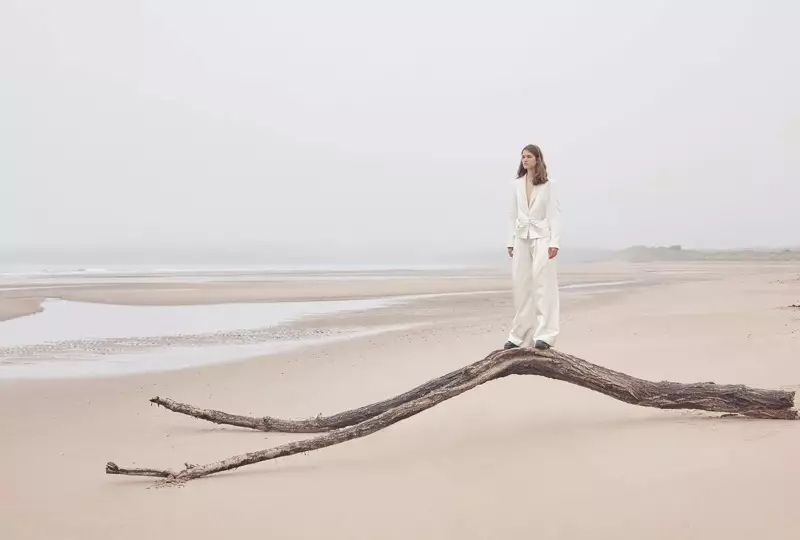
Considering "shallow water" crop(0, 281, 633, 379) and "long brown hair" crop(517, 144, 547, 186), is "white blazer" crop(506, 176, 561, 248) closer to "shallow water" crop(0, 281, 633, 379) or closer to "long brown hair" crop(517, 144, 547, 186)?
"long brown hair" crop(517, 144, 547, 186)

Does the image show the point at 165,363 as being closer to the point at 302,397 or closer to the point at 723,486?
the point at 302,397

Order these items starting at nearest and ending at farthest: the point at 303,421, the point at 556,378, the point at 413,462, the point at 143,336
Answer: the point at 413,462 < the point at 556,378 < the point at 303,421 < the point at 143,336

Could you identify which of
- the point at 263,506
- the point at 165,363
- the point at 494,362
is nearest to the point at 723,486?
the point at 494,362

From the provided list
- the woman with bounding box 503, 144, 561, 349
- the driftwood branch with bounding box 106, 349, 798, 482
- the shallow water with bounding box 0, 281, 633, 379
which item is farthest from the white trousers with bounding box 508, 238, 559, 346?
the shallow water with bounding box 0, 281, 633, 379

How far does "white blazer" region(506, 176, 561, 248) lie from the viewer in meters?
6.42

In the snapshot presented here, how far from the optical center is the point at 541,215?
21.2 ft

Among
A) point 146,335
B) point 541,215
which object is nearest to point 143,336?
point 146,335

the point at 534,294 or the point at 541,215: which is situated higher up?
the point at 541,215

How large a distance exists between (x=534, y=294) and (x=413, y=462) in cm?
206

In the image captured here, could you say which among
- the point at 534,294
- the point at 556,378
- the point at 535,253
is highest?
the point at 535,253

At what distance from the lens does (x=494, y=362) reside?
18.4 feet

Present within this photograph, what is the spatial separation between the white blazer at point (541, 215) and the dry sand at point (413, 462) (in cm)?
170

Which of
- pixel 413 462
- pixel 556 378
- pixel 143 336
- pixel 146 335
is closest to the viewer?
pixel 413 462

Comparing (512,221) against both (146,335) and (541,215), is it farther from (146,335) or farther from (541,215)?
(146,335)
